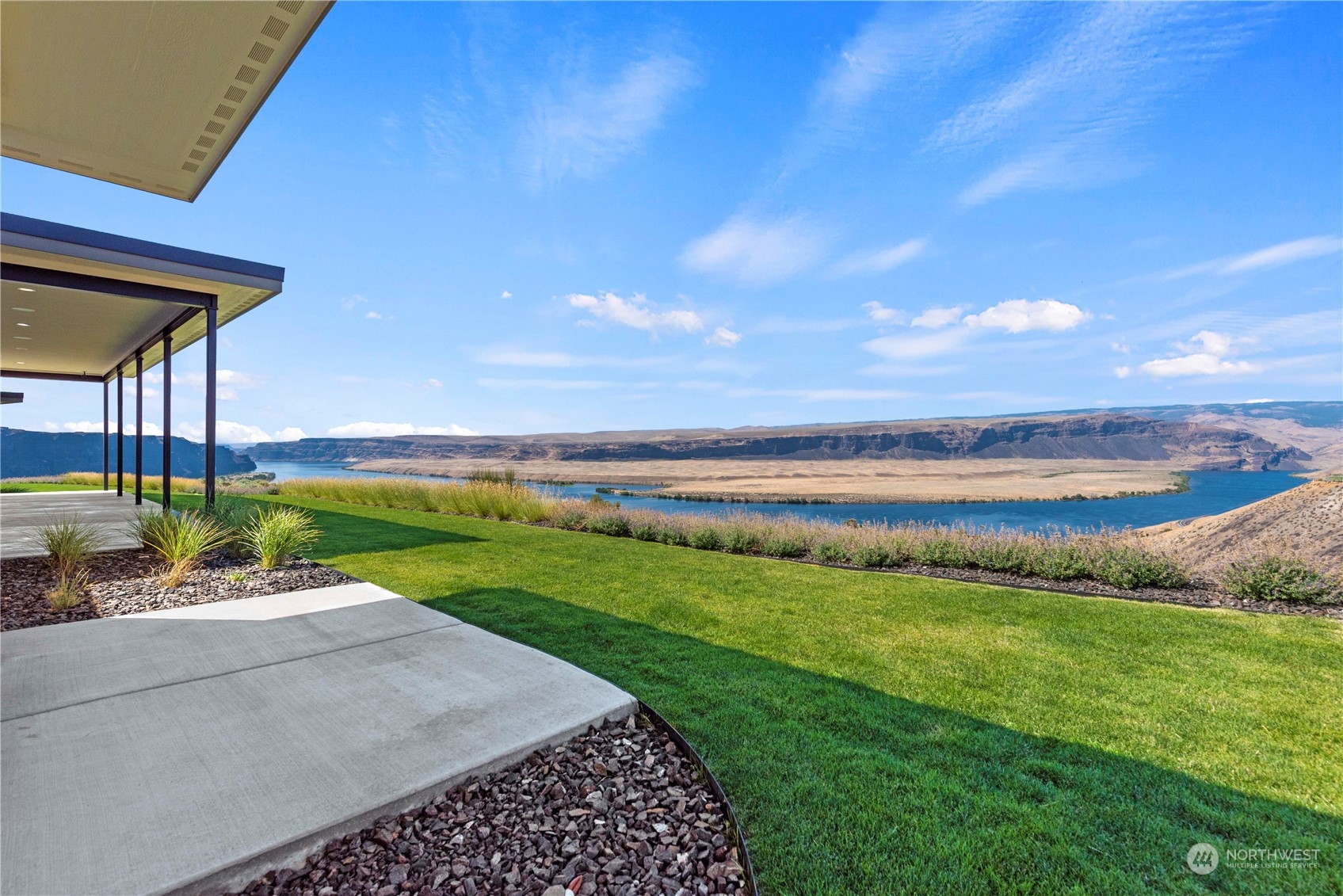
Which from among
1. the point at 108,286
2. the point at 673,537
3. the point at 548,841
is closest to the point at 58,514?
the point at 108,286

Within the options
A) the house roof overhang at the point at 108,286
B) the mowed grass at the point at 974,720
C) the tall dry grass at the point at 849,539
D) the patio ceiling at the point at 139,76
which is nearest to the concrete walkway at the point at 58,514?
the house roof overhang at the point at 108,286

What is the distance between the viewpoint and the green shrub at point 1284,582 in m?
5.23

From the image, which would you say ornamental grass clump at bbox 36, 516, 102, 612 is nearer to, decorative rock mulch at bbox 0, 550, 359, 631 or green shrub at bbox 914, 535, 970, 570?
decorative rock mulch at bbox 0, 550, 359, 631

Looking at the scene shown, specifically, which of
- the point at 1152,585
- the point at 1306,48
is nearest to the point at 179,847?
the point at 1152,585

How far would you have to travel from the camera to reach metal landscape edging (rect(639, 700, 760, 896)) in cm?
158

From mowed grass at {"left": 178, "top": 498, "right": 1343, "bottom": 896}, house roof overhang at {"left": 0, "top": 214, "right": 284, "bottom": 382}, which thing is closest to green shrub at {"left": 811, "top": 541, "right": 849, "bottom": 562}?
mowed grass at {"left": 178, "top": 498, "right": 1343, "bottom": 896}

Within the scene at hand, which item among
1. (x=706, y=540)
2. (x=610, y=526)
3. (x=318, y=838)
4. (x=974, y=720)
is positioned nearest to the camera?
(x=318, y=838)

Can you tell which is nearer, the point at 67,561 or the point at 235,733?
the point at 235,733

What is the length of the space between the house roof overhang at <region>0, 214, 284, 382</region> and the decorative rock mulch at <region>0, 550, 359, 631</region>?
3103 millimetres

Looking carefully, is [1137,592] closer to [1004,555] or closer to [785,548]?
[1004,555]

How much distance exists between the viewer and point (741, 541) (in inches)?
336

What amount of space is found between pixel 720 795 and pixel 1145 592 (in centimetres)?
622

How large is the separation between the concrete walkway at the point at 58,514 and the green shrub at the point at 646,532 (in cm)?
648

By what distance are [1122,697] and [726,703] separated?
2.15 meters
